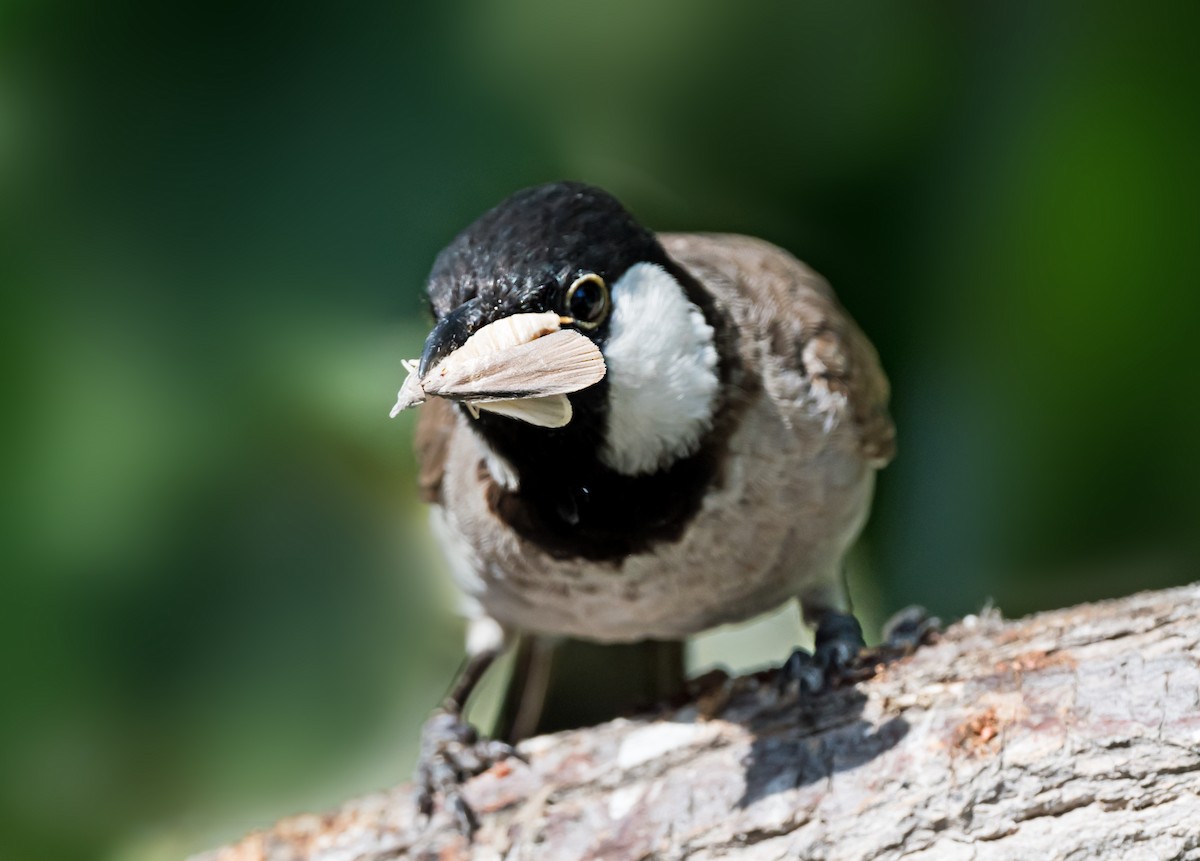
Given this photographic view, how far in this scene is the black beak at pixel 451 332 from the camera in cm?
170

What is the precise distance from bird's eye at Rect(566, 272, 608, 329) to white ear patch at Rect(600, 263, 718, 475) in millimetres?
36

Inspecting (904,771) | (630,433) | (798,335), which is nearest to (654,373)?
(630,433)

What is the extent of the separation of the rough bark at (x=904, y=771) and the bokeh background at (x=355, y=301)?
694mm

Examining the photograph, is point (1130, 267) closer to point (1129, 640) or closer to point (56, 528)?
point (1129, 640)

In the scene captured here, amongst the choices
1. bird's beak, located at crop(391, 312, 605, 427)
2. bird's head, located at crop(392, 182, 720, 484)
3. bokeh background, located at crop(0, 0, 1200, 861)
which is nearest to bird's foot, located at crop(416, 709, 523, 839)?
bokeh background, located at crop(0, 0, 1200, 861)

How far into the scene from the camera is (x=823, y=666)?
2.27 meters

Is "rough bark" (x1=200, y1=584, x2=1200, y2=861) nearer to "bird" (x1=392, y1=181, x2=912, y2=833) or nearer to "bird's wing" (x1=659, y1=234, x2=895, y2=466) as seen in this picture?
"bird" (x1=392, y1=181, x2=912, y2=833)

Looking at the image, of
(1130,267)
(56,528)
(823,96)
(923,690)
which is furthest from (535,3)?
(923,690)

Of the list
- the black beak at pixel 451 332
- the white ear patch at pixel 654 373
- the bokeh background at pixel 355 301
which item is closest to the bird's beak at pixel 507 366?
the black beak at pixel 451 332

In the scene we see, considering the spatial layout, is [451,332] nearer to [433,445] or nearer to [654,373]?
[654,373]

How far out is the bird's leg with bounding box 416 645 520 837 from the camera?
93.8 inches

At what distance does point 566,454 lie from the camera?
2070mm

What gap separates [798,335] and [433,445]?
2.64ft

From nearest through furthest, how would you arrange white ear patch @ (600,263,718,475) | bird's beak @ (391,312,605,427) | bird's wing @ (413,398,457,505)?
bird's beak @ (391,312,605,427), white ear patch @ (600,263,718,475), bird's wing @ (413,398,457,505)
